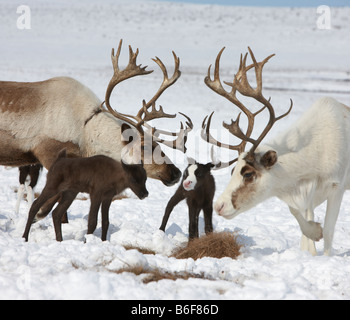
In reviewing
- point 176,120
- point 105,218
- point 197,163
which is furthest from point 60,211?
point 176,120

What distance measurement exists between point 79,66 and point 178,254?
27185mm

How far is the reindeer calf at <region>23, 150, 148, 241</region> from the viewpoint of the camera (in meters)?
6.45

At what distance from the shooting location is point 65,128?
7797mm

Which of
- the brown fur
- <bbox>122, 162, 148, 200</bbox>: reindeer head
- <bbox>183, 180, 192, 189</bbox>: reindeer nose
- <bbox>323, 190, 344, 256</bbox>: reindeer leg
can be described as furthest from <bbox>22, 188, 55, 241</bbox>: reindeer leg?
<bbox>323, 190, 344, 256</bbox>: reindeer leg

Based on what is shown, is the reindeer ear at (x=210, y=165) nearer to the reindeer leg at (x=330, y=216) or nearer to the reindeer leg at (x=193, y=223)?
the reindeer leg at (x=193, y=223)

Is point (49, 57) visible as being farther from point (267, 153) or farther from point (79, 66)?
point (267, 153)

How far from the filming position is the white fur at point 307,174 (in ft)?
20.8

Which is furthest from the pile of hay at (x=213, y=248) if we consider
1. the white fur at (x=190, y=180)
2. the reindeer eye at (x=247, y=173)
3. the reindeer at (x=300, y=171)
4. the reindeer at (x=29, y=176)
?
the reindeer at (x=29, y=176)

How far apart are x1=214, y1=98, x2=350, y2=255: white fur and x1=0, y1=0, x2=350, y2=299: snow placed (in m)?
0.49

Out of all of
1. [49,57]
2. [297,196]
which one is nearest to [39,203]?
[297,196]

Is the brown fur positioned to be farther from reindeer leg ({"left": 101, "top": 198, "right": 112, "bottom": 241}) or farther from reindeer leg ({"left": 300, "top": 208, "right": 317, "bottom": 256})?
reindeer leg ({"left": 300, "top": 208, "right": 317, "bottom": 256})

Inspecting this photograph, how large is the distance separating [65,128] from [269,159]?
2.89 m

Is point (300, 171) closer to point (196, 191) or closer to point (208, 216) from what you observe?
point (196, 191)

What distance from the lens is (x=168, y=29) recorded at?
47.7m
